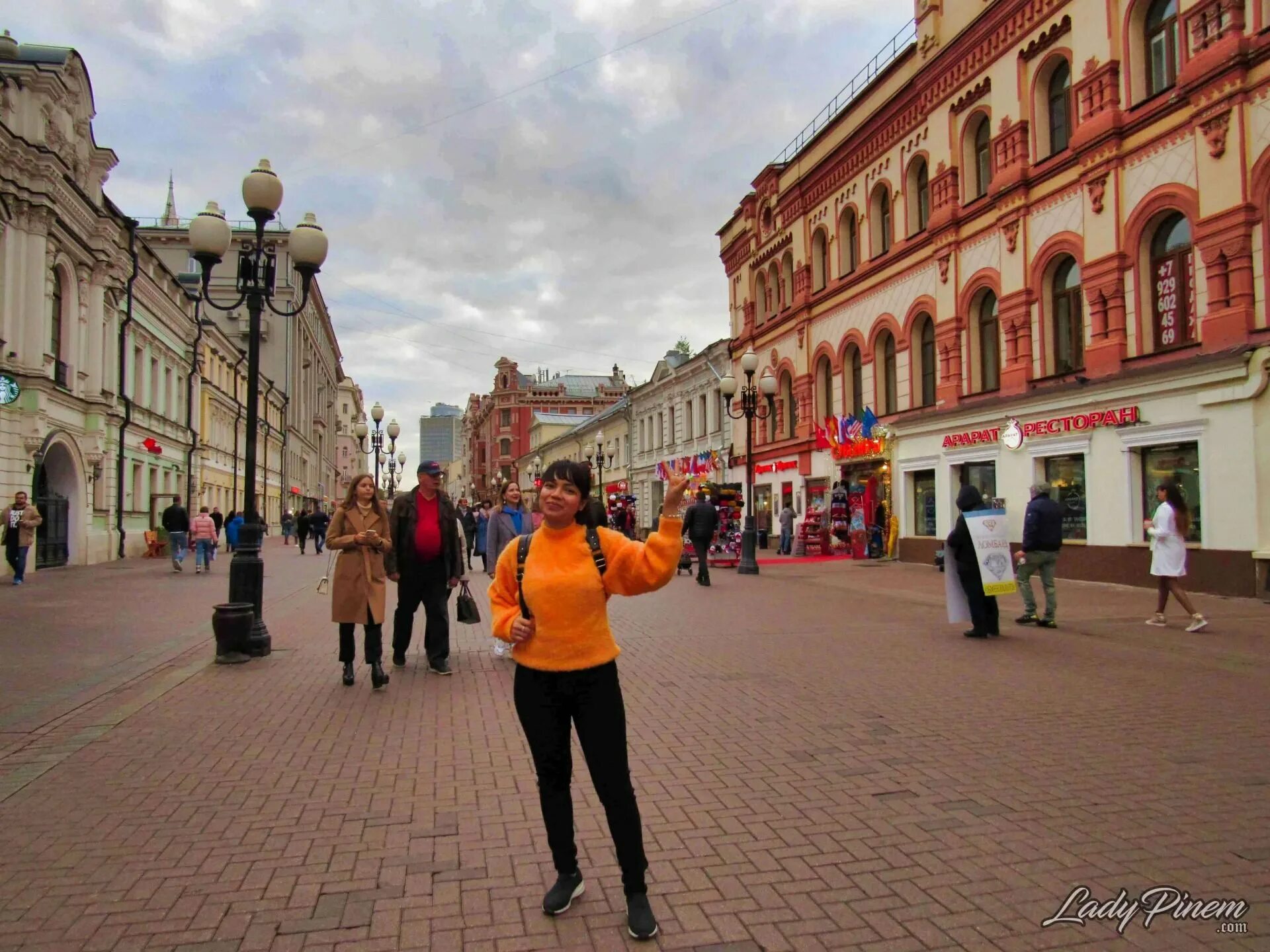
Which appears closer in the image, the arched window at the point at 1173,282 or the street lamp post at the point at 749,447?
the arched window at the point at 1173,282

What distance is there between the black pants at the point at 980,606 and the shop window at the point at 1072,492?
8.27 metres

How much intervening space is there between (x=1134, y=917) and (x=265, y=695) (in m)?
6.25

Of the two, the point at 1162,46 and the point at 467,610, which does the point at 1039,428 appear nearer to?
the point at 1162,46

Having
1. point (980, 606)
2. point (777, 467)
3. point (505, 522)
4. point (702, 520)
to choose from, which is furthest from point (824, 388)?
point (505, 522)

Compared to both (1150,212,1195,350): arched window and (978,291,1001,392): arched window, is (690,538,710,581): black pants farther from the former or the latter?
(1150,212,1195,350): arched window

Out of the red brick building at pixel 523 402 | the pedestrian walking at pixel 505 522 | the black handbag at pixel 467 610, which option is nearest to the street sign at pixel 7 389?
the pedestrian walking at pixel 505 522

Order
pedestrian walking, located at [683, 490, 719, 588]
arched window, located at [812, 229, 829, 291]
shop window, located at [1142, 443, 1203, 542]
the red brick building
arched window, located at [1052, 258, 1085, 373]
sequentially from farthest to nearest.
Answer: the red brick building, arched window, located at [812, 229, 829, 291], arched window, located at [1052, 258, 1085, 373], pedestrian walking, located at [683, 490, 719, 588], shop window, located at [1142, 443, 1203, 542]

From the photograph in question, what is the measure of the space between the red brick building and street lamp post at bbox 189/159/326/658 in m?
91.2

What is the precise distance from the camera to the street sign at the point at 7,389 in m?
20.0

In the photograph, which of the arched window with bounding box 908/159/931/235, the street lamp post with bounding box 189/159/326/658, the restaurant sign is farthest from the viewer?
the arched window with bounding box 908/159/931/235

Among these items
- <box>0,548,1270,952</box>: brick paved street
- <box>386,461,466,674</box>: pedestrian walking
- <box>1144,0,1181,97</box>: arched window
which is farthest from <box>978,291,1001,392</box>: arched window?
<box>386,461,466,674</box>: pedestrian walking

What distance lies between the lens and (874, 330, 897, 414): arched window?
2520 centimetres

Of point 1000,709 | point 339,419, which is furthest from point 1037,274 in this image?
point 339,419

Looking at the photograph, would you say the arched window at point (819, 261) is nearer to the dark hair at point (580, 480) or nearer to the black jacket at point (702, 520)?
the black jacket at point (702, 520)
